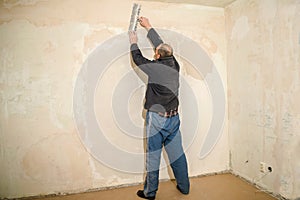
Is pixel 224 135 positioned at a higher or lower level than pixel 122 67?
lower

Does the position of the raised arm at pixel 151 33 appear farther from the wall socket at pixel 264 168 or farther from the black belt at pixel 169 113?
the wall socket at pixel 264 168

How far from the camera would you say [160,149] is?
215 centimetres

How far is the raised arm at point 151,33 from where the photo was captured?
7.82 ft

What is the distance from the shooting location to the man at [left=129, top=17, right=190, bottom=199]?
84.0 inches

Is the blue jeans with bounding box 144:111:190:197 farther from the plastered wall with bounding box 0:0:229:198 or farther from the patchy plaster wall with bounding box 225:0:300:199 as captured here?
the patchy plaster wall with bounding box 225:0:300:199

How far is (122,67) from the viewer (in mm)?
2447

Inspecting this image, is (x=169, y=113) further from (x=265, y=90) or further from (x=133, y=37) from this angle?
(x=265, y=90)

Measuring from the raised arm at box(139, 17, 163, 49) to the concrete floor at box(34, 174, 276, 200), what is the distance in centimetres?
162

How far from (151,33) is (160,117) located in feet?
3.10

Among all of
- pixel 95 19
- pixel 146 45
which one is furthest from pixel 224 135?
pixel 95 19

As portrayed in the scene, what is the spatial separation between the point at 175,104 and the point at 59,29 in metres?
1.45

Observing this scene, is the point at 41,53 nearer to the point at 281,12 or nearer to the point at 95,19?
the point at 95,19

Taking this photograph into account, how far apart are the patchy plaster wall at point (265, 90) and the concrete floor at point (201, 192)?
16cm

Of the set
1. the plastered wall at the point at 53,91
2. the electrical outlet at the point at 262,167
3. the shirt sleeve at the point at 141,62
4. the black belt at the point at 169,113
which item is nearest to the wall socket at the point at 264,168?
the electrical outlet at the point at 262,167
